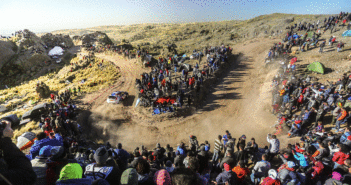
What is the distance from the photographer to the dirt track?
14.1 metres

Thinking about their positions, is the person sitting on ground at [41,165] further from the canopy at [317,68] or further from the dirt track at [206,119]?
the canopy at [317,68]

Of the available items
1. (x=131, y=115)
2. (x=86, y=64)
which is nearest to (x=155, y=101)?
(x=131, y=115)

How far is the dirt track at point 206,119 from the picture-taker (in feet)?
46.4

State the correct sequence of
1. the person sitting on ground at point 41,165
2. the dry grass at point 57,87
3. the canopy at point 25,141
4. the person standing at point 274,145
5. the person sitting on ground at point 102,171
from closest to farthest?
1. the person sitting on ground at point 41,165
2. the person sitting on ground at point 102,171
3. the person standing at point 274,145
4. the canopy at point 25,141
5. the dry grass at point 57,87

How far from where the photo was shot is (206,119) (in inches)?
625

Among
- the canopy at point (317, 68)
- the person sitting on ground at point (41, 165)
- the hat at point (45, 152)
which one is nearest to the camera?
the person sitting on ground at point (41, 165)

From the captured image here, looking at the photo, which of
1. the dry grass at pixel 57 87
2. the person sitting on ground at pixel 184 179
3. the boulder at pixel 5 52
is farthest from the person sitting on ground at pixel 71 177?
the boulder at pixel 5 52

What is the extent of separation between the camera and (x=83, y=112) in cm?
1841

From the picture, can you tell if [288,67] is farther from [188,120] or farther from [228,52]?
[188,120]

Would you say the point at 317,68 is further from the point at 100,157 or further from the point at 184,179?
the point at 100,157

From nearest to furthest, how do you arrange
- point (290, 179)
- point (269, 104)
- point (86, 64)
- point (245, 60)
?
point (290, 179) < point (269, 104) < point (245, 60) < point (86, 64)

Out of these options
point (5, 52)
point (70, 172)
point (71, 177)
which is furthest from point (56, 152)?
point (5, 52)

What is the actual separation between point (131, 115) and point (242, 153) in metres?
13.1

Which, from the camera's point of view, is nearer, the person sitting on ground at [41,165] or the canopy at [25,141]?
the person sitting on ground at [41,165]
